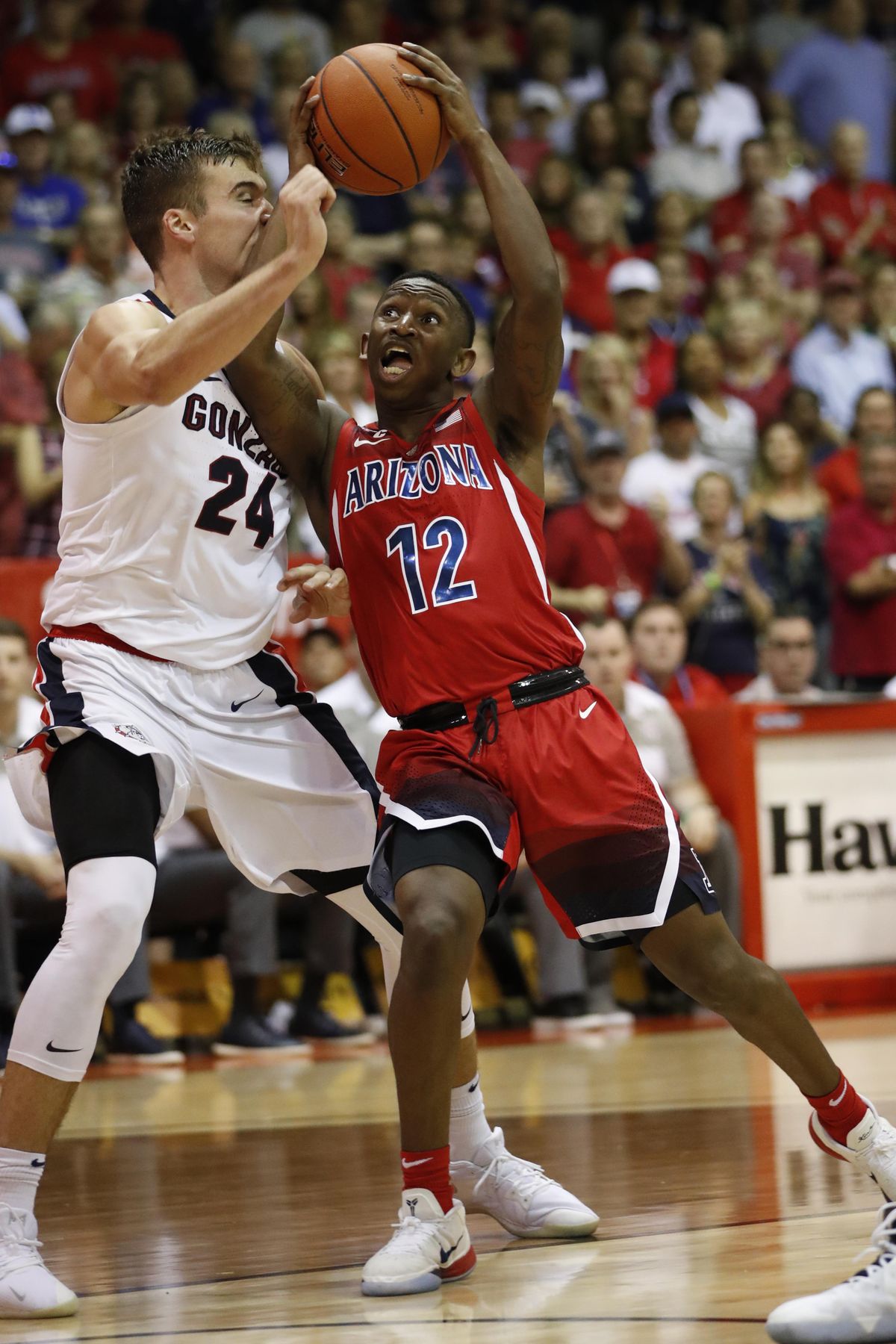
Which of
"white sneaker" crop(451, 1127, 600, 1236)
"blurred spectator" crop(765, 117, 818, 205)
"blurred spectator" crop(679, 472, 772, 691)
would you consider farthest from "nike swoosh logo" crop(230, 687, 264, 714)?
"blurred spectator" crop(765, 117, 818, 205)

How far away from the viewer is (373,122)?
4.30 metres

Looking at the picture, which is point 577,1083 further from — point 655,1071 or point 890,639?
point 890,639

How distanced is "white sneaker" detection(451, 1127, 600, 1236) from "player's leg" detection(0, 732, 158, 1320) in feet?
3.38

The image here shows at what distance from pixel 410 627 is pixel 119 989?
13.2 feet

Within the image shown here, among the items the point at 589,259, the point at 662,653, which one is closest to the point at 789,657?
the point at 662,653

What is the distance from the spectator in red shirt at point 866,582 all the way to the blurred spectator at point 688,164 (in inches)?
186

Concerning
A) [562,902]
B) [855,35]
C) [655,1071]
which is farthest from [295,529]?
[855,35]

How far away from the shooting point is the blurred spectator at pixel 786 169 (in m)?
14.9

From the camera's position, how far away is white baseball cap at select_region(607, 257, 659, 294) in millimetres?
12234

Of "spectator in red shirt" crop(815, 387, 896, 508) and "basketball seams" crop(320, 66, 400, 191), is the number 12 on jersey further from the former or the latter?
"spectator in red shirt" crop(815, 387, 896, 508)

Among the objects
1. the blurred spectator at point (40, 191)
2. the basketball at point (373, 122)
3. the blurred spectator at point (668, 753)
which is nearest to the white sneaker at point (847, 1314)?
the basketball at point (373, 122)

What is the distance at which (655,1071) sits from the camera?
22.9 feet

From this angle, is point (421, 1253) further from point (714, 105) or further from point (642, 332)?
point (714, 105)

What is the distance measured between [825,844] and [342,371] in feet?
11.5
